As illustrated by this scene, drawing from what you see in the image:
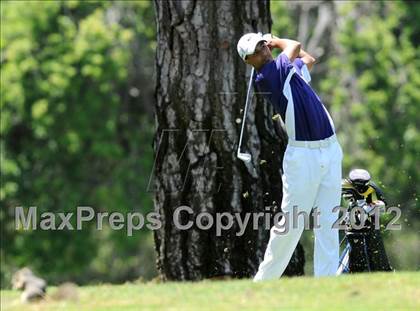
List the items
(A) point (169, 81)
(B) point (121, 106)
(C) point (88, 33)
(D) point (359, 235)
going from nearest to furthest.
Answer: (D) point (359, 235) < (A) point (169, 81) < (C) point (88, 33) < (B) point (121, 106)

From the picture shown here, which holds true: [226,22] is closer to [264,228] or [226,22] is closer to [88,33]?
[264,228]

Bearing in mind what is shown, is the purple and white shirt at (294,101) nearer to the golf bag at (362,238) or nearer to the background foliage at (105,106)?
the golf bag at (362,238)

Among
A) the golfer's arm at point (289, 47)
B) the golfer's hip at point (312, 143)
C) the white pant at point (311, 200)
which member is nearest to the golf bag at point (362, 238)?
the white pant at point (311, 200)

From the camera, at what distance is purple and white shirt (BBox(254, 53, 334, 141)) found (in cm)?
1000

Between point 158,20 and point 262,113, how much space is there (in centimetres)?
131

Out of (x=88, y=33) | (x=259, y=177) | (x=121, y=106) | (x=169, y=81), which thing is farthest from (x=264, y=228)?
(x=121, y=106)

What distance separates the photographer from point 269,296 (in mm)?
8188

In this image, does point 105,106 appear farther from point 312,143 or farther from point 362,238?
point 312,143

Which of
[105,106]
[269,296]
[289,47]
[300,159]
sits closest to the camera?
[269,296]

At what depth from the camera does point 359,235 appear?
1077 centimetres

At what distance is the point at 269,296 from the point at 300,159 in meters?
2.00

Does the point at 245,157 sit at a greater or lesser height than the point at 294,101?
lesser

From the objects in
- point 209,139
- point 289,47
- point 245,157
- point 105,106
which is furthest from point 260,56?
point 105,106

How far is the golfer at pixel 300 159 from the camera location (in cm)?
998
